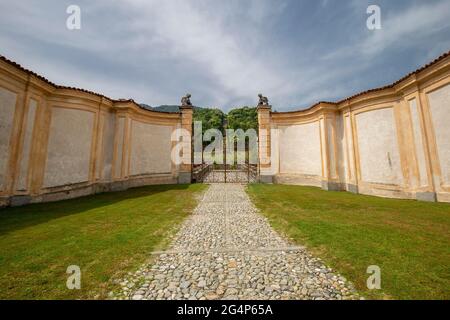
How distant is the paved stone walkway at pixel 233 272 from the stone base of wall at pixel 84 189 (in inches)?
332

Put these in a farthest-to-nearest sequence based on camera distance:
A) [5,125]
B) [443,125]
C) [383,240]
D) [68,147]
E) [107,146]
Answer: [107,146], [68,147], [443,125], [5,125], [383,240]

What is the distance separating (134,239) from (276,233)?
358cm

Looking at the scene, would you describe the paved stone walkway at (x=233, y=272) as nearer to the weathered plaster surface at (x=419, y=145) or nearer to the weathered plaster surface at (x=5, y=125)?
the weathered plaster surface at (x=5, y=125)

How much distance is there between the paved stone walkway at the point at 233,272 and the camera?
2.73 meters

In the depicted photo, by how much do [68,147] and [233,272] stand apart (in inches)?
455

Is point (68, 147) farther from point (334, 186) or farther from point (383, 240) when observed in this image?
point (334, 186)

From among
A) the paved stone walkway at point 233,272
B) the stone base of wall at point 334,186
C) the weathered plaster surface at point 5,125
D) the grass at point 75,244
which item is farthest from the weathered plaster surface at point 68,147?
the stone base of wall at point 334,186

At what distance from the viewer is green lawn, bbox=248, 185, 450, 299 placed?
2896 mm

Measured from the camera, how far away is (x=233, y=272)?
329 centimetres

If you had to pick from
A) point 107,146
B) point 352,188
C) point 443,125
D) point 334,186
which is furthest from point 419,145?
point 107,146

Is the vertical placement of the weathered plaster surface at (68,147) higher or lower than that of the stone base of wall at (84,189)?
higher
